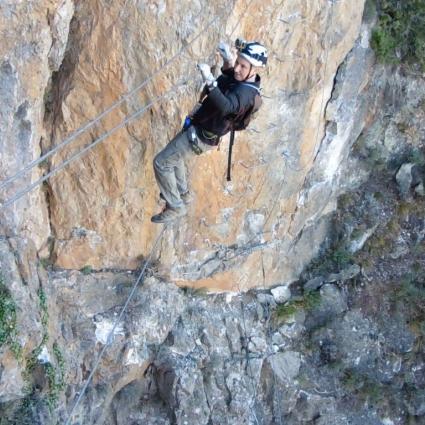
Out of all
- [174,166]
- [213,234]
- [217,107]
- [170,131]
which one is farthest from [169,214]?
[217,107]

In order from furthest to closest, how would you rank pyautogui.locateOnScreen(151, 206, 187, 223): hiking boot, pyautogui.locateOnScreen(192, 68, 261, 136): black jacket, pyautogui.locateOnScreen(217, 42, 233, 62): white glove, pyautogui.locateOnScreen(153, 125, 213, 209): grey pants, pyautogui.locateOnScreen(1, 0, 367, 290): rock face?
pyautogui.locateOnScreen(151, 206, 187, 223): hiking boot, pyautogui.locateOnScreen(1, 0, 367, 290): rock face, pyautogui.locateOnScreen(153, 125, 213, 209): grey pants, pyautogui.locateOnScreen(217, 42, 233, 62): white glove, pyautogui.locateOnScreen(192, 68, 261, 136): black jacket

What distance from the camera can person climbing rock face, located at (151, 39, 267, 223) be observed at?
547cm

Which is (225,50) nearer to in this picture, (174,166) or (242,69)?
(242,69)

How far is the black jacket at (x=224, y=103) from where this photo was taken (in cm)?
538

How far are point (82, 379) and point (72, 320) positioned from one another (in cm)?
85

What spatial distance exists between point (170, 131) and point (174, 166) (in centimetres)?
98

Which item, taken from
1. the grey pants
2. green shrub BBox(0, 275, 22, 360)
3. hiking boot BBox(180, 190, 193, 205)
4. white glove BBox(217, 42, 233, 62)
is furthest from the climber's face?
green shrub BBox(0, 275, 22, 360)

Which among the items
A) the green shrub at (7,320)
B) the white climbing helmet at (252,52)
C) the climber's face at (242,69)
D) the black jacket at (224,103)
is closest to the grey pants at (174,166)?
the black jacket at (224,103)

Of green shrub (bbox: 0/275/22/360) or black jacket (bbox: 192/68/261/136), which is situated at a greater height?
black jacket (bbox: 192/68/261/136)

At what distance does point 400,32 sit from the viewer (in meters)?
10.1

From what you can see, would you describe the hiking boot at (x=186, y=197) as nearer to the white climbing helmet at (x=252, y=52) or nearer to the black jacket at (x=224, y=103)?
the black jacket at (x=224, y=103)

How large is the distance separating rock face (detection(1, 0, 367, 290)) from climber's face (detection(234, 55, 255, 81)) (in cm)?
170

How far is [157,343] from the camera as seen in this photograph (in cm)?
931

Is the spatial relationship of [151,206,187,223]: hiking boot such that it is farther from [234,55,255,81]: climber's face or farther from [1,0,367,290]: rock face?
[234,55,255,81]: climber's face
